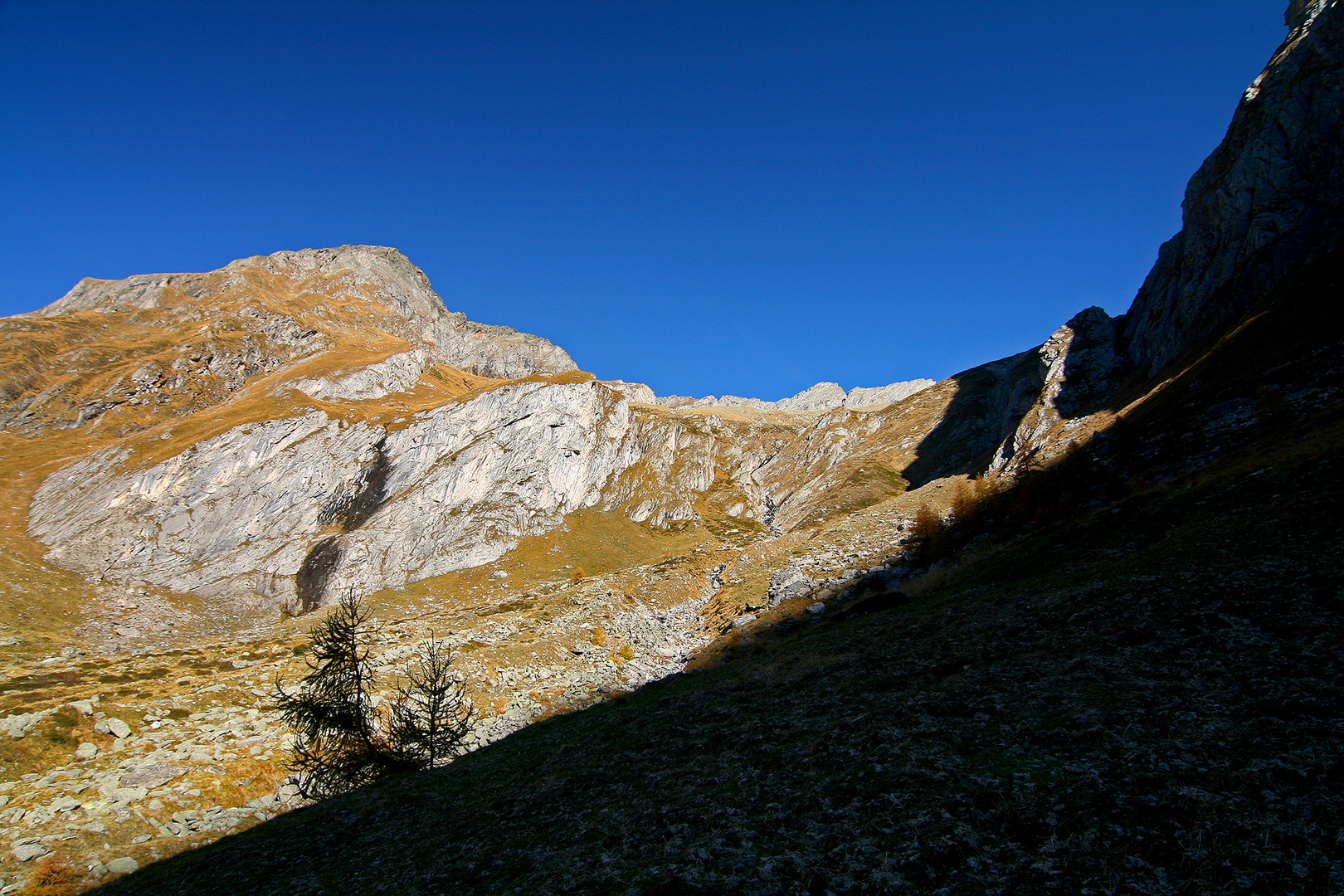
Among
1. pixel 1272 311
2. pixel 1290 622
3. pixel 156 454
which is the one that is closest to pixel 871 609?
pixel 1290 622

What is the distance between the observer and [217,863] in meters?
17.0

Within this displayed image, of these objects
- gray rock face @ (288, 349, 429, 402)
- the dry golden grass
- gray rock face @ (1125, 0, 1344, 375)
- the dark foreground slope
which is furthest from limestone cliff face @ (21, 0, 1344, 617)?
the dry golden grass

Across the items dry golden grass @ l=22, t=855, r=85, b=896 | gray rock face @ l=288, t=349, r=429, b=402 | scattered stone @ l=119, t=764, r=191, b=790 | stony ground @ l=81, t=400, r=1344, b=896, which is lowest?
stony ground @ l=81, t=400, r=1344, b=896

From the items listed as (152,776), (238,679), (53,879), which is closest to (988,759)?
(53,879)

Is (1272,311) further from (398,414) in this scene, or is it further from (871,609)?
(398,414)

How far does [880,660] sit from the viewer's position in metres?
22.1

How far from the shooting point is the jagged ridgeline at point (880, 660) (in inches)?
383

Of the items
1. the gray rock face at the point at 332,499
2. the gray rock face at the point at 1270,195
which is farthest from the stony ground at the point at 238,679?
the gray rock face at the point at 1270,195

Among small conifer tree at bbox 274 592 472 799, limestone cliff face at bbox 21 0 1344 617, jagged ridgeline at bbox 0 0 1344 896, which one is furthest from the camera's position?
limestone cliff face at bbox 21 0 1344 617

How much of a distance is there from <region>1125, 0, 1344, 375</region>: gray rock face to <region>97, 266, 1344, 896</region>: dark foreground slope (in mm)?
35358

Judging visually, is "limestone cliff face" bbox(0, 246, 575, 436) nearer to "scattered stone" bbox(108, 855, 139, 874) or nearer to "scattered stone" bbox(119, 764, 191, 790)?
"scattered stone" bbox(119, 764, 191, 790)

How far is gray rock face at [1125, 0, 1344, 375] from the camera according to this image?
48.8m

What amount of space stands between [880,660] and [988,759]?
34.8 feet

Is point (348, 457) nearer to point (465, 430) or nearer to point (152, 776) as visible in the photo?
point (465, 430)
